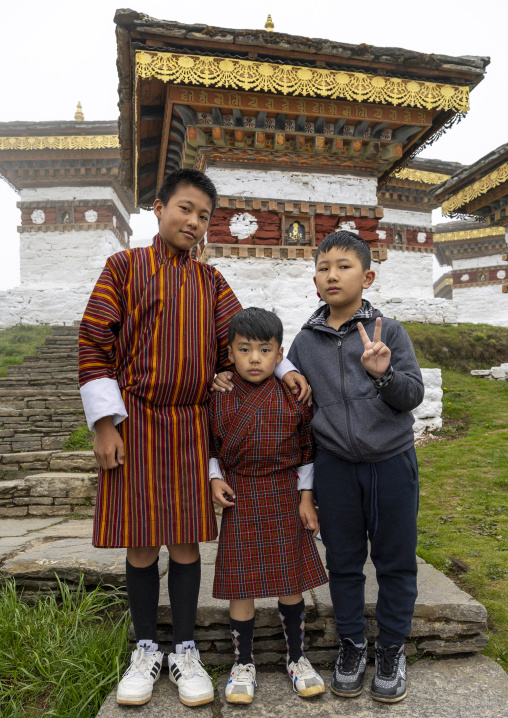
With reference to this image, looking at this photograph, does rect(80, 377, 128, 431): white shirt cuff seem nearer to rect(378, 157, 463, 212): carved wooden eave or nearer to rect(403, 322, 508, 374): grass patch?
rect(403, 322, 508, 374): grass patch

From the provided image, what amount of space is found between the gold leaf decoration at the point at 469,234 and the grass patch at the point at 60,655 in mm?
20635

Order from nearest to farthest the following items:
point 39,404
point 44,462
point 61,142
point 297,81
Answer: point 44,462 → point 297,81 → point 39,404 → point 61,142

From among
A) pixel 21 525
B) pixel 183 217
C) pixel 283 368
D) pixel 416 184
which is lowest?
pixel 21 525

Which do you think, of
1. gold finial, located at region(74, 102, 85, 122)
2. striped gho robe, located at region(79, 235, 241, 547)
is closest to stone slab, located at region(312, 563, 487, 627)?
striped gho robe, located at region(79, 235, 241, 547)

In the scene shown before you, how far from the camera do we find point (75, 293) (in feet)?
44.8

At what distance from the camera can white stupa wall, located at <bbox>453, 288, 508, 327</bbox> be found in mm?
19297

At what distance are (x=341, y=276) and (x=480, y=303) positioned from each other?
20328 millimetres

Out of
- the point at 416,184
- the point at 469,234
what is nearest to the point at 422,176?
the point at 416,184

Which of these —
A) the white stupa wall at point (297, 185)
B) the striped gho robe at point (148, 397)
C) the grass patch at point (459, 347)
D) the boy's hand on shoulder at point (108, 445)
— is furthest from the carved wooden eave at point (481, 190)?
the boy's hand on shoulder at point (108, 445)

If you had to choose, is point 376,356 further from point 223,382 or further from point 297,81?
point 297,81

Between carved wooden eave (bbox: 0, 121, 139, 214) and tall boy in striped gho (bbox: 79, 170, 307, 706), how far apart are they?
1284cm

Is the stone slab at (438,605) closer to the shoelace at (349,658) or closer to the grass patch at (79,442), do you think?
the shoelace at (349,658)

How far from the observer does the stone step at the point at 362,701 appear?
68.4 inches

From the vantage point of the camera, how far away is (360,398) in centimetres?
186
